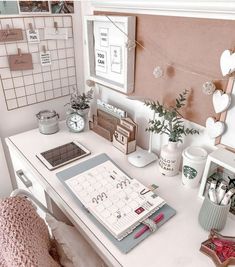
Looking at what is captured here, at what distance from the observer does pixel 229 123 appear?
0.80 meters

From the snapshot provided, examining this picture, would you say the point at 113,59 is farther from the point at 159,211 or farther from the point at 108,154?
the point at 159,211

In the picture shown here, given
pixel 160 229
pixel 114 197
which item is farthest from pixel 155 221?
pixel 114 197

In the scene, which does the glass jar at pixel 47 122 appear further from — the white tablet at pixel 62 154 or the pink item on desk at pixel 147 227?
the pink item on desk at pixel 147 227

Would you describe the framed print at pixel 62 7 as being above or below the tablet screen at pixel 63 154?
above

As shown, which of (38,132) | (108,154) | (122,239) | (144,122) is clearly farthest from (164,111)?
(38,132)

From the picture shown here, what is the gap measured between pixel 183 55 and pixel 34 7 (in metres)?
0.72

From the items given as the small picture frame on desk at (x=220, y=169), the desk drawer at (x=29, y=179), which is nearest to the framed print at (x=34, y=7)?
the desk drawer at (x=29, y=179)

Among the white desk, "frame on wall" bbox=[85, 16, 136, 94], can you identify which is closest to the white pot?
the white desk

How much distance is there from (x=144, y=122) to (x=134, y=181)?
0.33 meters

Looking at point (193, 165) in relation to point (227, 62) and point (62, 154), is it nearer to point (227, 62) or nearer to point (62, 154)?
point (227, 62)

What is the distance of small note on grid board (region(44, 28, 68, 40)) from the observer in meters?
1.20

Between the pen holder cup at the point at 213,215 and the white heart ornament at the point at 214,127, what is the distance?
0.72ft

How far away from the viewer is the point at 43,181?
3.12ft

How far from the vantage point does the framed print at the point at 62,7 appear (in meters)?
1.18
